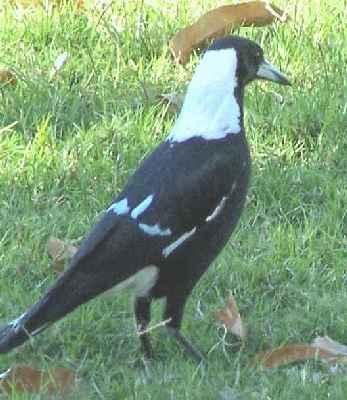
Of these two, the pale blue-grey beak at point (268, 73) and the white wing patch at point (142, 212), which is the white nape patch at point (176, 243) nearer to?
the white wing patch at point (142, 212)

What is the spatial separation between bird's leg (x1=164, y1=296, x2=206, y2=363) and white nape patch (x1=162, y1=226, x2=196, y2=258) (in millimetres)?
153

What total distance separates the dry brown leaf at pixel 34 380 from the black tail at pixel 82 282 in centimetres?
6

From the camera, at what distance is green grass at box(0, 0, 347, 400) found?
152 inches

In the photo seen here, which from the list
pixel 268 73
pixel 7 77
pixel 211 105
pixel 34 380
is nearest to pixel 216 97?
pixel 211 105

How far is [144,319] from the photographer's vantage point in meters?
3.95

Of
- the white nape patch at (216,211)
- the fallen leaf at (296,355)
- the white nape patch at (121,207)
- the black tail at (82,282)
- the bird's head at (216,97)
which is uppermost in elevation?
the bird's head at (216,97)

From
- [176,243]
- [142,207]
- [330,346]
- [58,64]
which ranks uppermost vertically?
[142,207]

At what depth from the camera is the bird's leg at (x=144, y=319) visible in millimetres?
3916

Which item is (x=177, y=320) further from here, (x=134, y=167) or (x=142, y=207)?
(x=134, y=167)

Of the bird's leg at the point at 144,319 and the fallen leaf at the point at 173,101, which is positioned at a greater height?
the bird's leg at the point at 144,319

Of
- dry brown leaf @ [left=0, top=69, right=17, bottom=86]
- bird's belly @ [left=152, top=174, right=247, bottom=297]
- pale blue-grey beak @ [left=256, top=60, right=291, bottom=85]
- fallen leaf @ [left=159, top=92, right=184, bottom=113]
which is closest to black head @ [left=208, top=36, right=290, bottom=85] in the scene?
pale blue-grey beak @ [left=256, top=60, right=291, bottom=85]

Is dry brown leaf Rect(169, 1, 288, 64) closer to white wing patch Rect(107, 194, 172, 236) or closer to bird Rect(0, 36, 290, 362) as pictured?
bird Rect(0, 36, 290, 362)

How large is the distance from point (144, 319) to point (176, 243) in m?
0.26

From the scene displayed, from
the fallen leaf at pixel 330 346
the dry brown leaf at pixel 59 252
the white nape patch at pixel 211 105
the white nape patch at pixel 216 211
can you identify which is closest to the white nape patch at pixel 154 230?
the white nape patch at pixel 216 211
